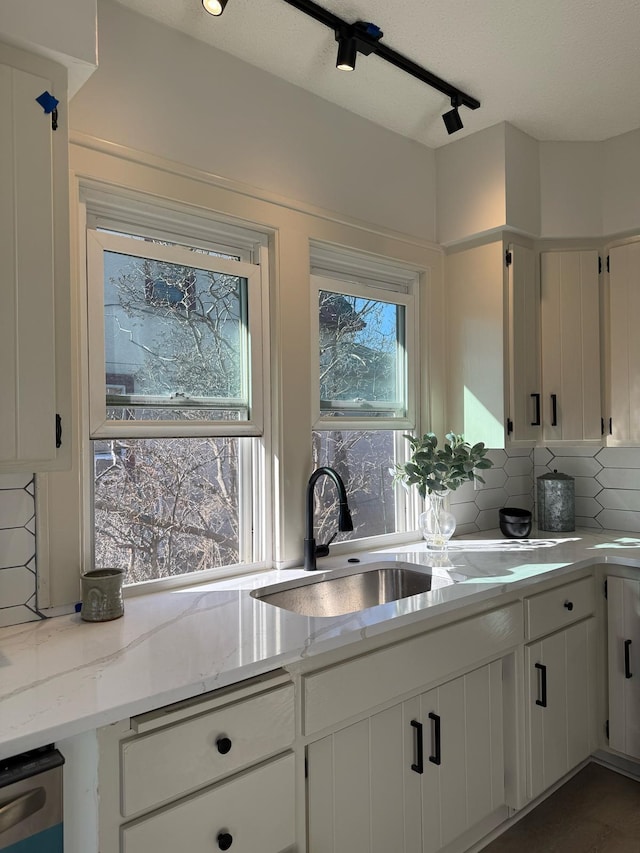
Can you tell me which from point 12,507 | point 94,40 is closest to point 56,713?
point 12,507

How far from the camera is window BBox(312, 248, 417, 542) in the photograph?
8.22 feet

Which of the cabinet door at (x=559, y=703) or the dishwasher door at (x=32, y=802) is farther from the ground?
the dishwasher door at (x=32, y=802)

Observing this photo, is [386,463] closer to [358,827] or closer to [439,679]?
[439,679]

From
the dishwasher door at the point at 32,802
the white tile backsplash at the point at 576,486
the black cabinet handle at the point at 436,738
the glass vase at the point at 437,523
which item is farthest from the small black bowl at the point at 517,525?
the dishwasher door at the point at 32,802

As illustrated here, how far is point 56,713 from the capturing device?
114 centimetres

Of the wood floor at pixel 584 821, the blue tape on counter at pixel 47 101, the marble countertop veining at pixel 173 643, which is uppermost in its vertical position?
the blue tape on counter at pixel 47 101

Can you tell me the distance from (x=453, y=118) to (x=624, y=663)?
2.22 metres

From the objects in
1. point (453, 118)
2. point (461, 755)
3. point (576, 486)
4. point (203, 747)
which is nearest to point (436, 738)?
point (461, 755)

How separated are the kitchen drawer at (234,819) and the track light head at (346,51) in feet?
6.54

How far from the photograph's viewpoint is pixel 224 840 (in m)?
1.33

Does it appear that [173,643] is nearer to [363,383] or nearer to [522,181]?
[363,383]

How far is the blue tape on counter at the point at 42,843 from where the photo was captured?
1.10 meters

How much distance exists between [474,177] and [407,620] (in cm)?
197

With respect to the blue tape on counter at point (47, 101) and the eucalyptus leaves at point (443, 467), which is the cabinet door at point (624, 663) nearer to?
the eucalyptus leaves at point (443, 467)
